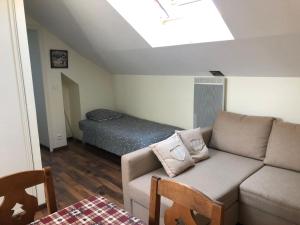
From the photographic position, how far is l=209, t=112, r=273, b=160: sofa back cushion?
2448 millimetres

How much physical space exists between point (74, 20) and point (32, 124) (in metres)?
1.60

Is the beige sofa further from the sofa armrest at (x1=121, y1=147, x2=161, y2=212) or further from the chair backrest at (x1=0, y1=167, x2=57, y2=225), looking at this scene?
the chair backrest at (x1=0, y1=167, x2=57, y2=225)

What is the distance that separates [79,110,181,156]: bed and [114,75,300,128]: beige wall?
216mm

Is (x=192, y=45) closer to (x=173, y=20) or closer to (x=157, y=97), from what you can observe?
(x=173, y=20)

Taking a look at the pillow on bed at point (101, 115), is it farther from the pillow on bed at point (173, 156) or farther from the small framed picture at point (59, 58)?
the pillow on bed at point (173, 156)

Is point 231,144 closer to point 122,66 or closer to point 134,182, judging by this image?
point 134,182

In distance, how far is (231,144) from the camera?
103 inches

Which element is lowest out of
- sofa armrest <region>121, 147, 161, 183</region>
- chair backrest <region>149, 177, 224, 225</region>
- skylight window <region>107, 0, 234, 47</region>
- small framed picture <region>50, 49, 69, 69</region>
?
sofa armrest <region>121, 147, 161, 183</region>

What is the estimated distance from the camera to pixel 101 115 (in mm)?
4105

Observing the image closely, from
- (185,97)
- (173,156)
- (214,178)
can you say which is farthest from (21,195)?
(185,97)

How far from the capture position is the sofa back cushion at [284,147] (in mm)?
2178

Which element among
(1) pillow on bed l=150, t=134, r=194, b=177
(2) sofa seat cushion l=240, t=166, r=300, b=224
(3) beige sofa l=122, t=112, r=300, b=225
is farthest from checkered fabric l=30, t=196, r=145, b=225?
(2) sofa seat cushion l=240, t=166, r=300, b=224

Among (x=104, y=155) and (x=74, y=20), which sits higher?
(x=74, y=20)

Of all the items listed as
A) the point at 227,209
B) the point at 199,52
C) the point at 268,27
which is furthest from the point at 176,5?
the point at 227,209
